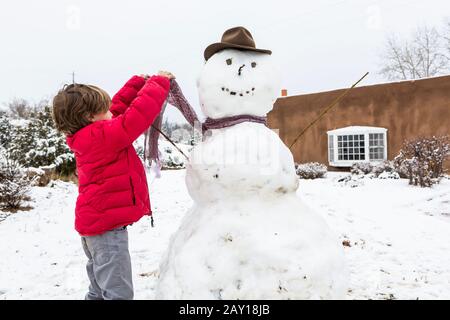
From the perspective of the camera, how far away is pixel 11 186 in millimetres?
8500

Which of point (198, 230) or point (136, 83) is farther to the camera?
point (136, 83)

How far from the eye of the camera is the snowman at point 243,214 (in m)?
2.06

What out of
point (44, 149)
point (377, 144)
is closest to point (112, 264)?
point (44, 149)

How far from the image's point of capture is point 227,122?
240 centimetres

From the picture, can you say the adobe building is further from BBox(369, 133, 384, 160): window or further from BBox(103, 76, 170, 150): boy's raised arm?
BBox(103, 76, 170, 150): boy's raised arm

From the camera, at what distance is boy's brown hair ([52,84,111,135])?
2.24 meters

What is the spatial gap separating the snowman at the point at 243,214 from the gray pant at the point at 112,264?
→ 22 cm

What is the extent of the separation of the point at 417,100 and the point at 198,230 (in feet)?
41.7

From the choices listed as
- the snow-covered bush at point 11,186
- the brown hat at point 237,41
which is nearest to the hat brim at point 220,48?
the brown hat at point 237,41

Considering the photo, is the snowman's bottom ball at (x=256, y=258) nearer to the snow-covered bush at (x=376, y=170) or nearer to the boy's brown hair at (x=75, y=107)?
the boy's brown hair at (x=75, y=107)

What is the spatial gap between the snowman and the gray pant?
0.72ft

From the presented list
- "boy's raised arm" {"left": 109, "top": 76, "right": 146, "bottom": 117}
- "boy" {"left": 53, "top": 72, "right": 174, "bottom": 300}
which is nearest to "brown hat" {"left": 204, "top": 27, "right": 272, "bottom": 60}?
"boy" {"left": 53, "top": 72, "right": 174, "bottom": 300}

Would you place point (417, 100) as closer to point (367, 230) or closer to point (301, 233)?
point (367, 230)
